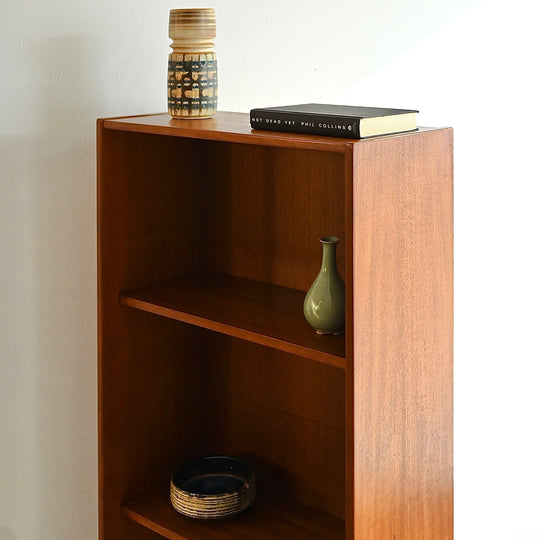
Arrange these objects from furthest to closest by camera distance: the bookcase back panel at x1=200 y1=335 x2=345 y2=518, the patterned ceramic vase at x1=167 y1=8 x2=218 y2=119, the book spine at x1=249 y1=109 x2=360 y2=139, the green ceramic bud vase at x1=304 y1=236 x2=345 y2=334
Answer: the bookcase back panel at x1=200 y1=335 x2=345 y2=518 < the patterned ceramic vase at x1=167 y1=8 x2=218 y2=119 < the green ceramic bud vase at x1=304 y1=236 x2=345 y2=334 < the book spine at x1=249 y1=109 x2=360 y2=139

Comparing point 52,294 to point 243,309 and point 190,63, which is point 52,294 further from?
point 190,63

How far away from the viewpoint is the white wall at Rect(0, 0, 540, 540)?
1753 millimetres

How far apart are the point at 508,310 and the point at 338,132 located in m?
1.44

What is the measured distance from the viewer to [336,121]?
1.36 metres

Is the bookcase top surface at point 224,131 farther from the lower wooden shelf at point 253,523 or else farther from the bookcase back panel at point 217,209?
the lower wooden shelf at point 253,523

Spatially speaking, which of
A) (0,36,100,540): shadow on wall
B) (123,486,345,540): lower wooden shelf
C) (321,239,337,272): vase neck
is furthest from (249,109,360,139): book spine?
(123,486,345,540): lower wooden shelf

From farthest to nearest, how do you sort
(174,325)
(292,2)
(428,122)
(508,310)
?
(508,310)
(428,122)
(292,2)
(174,325)

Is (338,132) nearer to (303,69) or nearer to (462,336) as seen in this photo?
(303,69)

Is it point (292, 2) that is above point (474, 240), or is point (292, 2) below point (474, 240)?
above

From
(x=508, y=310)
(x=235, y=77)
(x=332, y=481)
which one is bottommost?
(x=332, y=481)

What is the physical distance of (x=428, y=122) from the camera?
2.43m

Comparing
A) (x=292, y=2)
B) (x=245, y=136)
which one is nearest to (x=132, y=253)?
(x=245, y=136)

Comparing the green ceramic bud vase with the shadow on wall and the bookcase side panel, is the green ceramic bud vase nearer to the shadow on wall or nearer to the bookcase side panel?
the bookcase side panel

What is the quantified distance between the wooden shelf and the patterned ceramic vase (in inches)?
14.3
